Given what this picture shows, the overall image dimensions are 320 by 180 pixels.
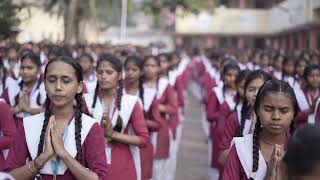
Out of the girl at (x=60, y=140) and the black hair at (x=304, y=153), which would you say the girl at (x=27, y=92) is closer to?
the girl at (x=60, y=140)

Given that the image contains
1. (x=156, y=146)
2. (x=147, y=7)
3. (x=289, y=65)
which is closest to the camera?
(x=156, y=146)

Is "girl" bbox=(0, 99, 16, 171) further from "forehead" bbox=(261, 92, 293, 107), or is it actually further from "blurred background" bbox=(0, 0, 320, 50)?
"blurred background" bbox=(0, 0, 320, 50)

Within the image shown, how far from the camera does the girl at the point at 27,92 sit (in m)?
5.38

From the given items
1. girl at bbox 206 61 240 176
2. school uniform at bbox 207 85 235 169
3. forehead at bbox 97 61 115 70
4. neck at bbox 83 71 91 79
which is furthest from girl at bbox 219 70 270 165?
neck at bbox 83 71 91 79

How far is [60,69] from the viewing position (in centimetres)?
330

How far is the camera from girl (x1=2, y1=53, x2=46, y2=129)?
17.6 ft

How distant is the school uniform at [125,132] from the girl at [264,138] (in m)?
1.25

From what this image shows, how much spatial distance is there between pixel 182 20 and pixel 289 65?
25266 millimetres

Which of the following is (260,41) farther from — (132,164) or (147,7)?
(132,164)

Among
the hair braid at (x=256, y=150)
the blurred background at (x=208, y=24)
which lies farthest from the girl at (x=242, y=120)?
the blurred background at (x=208, y=24)

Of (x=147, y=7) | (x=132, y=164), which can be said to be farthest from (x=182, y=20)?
(x=132, y=164)

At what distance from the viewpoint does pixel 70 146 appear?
316cm

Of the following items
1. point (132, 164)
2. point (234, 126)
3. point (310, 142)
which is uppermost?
point (310, 142)

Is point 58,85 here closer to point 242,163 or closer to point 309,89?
point 242,163
